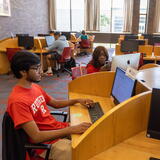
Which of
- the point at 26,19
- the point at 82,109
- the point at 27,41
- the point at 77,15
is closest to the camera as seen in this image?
the point at 82,109

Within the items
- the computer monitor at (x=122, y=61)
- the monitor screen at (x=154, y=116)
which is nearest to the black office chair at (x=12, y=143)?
the monitor screen at (x=154, y=116)

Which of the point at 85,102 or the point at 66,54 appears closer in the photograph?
the point at 85,102

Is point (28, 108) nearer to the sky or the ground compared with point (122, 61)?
nearer to the ground

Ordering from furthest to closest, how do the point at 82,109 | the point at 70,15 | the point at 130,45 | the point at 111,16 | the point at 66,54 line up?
1. the point at 70,15
2. the point at 111,16
3. the point at 66,54
4. the point at 130,45
5. the point at 82,109

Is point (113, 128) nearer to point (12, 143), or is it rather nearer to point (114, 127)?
point (114, 127)

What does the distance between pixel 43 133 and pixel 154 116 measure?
69 centimetres

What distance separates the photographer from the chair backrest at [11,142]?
1312 millimetres

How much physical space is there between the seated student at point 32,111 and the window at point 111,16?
32.1 ft

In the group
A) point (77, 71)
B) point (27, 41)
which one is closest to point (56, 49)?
point (27, 41)

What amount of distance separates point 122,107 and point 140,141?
245 millimetres

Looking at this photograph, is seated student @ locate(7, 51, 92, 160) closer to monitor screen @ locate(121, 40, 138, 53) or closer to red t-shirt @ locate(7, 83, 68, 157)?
red t-shirt @ locate(7, 83, 68, 157)

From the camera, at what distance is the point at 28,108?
135cm

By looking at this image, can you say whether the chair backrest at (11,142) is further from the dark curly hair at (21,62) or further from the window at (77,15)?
the window at (77,15)

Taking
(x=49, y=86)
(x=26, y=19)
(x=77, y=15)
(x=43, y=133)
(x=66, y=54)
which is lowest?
(x=49, y=86)
